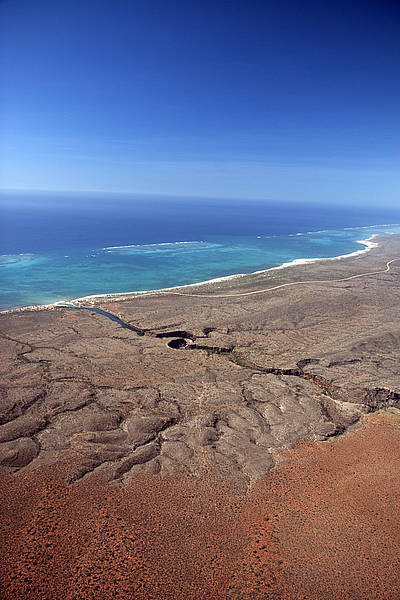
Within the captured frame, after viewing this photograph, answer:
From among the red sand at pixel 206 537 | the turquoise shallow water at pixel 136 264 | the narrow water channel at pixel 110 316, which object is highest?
the turquoise shallow water at pixel 136 264

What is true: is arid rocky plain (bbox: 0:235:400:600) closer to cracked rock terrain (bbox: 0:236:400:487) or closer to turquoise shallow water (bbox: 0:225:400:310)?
cracked rock terrain (bbox: 0:236:400:487)

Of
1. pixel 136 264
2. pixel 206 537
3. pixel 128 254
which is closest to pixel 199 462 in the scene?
pixel 206 537

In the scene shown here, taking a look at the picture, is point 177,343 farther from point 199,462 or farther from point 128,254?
point 128,254

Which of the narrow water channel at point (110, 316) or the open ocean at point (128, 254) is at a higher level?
the open ocean at point (128, 254)

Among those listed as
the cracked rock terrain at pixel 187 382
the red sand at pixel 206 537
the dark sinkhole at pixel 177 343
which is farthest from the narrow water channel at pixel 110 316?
the red sand at pixel 206 537

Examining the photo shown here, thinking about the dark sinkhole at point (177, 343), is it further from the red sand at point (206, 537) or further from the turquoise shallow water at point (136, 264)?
the turquoise shallow water at point (136, 264)

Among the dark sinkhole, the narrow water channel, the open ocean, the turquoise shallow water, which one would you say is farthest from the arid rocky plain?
the open ocean

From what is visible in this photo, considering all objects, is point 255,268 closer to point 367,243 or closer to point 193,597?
point 367,243

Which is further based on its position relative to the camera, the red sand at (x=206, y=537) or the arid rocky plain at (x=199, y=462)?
the arid rocky plain at (x=199, y=462)
